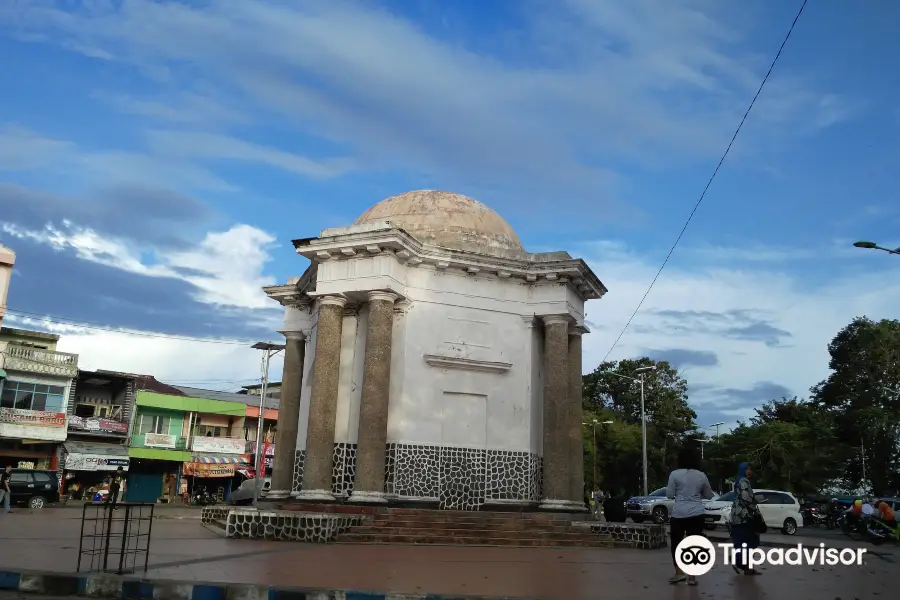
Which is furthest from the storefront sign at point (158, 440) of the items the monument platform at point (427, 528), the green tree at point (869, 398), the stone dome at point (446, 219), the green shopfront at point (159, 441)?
the green tree at point (869, 398)

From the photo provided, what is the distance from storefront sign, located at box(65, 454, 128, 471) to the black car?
284 inches

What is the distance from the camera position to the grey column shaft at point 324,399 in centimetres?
1712

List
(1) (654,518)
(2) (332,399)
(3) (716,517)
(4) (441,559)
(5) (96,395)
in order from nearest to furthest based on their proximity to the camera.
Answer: (4) (441,559) < (2) (332,399) < (3) (716,517) < (1) (654,518) < (5) (96,395)

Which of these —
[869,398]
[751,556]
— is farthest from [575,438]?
[869,398]

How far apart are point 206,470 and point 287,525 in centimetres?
3208

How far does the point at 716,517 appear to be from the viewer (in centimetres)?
2595

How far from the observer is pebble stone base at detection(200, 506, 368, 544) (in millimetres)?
14266

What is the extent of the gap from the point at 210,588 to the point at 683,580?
543cm

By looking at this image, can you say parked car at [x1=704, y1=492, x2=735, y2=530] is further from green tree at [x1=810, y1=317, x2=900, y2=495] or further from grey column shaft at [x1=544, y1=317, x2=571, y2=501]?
green tree at [x1=810, y1=317, x2=900, y2=495]

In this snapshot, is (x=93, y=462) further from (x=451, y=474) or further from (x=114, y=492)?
(x=114, y=492)

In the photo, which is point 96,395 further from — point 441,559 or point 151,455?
point 441,559

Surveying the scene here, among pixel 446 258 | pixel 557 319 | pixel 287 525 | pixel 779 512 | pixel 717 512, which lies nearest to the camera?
pixel 287 525

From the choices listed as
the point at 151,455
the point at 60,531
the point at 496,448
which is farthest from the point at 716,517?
the point at 151,455

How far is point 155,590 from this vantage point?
25.6 feet
